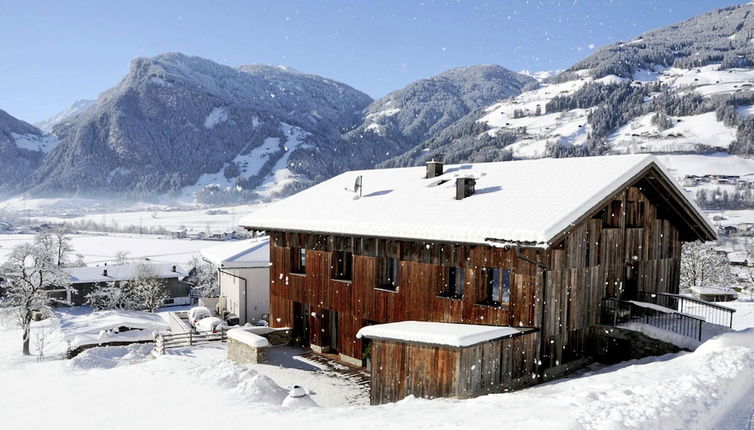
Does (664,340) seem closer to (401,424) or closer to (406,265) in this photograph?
(406,265)

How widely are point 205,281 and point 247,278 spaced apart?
51.8 meters

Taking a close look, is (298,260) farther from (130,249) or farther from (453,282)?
(130,249)

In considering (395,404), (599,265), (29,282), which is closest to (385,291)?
(395,404)

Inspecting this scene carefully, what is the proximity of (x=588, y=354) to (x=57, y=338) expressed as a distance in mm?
50143

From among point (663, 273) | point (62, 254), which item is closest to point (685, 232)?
point (663, 273)

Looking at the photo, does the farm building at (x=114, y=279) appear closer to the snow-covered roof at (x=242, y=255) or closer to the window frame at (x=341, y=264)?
the snow-covered roof at (x=242, y=255)

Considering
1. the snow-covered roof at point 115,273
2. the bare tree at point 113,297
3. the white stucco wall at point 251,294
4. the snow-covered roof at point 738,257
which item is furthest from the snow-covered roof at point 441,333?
the snow-covered roof at point 738,257

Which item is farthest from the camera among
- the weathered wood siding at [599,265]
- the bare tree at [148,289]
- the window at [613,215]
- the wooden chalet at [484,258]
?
the bare tree at [148,289]

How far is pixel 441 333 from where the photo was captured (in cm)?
1260

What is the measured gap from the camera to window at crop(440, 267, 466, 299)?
52.9ft

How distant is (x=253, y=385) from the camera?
1423cm

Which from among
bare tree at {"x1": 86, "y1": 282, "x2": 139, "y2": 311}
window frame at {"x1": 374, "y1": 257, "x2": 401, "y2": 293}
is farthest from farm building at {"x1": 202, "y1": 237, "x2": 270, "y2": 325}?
bare tree at {"x1": 86, "y1": 282, "x2": 139, "y2": 311}

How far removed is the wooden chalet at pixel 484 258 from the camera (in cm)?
1339

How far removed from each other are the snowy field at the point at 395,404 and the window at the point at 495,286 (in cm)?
313
